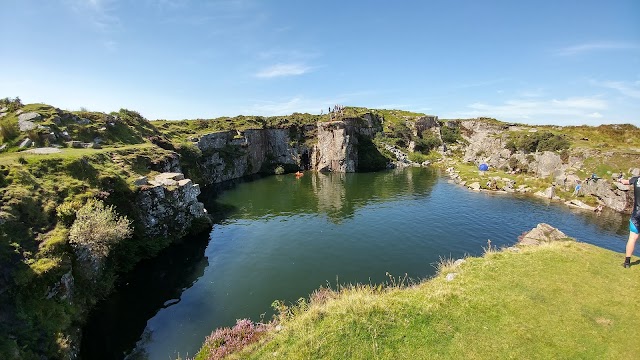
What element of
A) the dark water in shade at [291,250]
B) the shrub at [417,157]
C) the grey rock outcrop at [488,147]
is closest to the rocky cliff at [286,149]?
the shrub at [417,157]

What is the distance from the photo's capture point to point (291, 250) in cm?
3450

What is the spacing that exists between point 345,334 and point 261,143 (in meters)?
90.2

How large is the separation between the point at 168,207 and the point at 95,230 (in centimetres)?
1269

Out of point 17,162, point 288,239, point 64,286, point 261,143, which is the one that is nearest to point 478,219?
point 288,239

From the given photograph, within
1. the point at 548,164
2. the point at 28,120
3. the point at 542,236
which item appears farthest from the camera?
the point at 548,164

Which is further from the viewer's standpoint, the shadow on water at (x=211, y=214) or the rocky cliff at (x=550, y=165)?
the rocky cliff at (x=550, y=165)

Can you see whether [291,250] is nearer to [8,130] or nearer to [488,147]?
[8,130]

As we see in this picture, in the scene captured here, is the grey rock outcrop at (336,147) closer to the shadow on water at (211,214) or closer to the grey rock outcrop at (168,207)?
the shadow on water at (211,214)

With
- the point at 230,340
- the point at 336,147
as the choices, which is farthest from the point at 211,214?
the point at 336,147

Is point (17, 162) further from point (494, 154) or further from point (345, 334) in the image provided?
point (494, 154)

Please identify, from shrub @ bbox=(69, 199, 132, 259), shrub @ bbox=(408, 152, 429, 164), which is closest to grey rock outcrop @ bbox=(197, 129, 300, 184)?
shrub @ bbox=(408, 152, 429, 164)

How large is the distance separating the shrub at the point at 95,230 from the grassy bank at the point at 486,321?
1380 cm

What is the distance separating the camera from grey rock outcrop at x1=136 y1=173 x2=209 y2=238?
1310 inches

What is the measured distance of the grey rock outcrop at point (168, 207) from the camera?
3328cm
